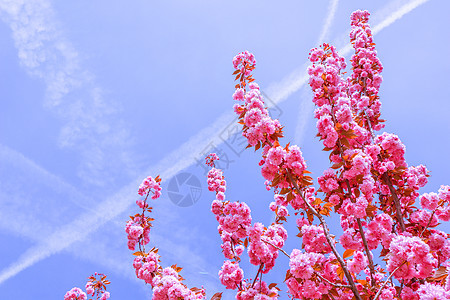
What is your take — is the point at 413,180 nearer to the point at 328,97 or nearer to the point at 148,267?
the point at 328,97

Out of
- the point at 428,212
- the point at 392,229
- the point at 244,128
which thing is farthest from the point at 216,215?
the point at 428,212

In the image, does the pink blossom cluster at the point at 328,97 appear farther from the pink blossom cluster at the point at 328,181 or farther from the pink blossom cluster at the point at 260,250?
the pink blossom cluster at the point at 260,250

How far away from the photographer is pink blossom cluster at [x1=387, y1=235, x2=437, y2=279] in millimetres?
3143

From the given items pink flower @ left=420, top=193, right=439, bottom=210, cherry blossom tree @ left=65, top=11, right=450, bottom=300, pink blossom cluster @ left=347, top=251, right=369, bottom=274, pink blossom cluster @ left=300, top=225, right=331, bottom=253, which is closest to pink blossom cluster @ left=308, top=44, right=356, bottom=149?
cherry blossom tree @ left=65, top=11, right=450, bottom=300

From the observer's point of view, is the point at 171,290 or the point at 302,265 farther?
the point at 171,290

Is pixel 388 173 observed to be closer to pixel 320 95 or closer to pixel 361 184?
pixel 361 184

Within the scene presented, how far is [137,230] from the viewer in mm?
6469

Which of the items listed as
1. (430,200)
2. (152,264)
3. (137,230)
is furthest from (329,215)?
(137,230)

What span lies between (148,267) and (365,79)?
23.2 ft

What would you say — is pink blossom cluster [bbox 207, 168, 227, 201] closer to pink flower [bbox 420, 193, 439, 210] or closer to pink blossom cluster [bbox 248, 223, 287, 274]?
pink blossom cluster [bbox 248, 223, 287, 274]

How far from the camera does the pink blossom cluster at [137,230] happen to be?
647 centimetres

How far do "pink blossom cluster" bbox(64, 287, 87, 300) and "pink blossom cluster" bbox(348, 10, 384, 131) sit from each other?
931 centimetres

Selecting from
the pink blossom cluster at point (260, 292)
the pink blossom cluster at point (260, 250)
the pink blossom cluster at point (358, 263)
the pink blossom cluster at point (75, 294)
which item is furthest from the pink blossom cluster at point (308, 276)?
the pink blossom cluster at point (75, 294)

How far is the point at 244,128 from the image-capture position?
485cm
